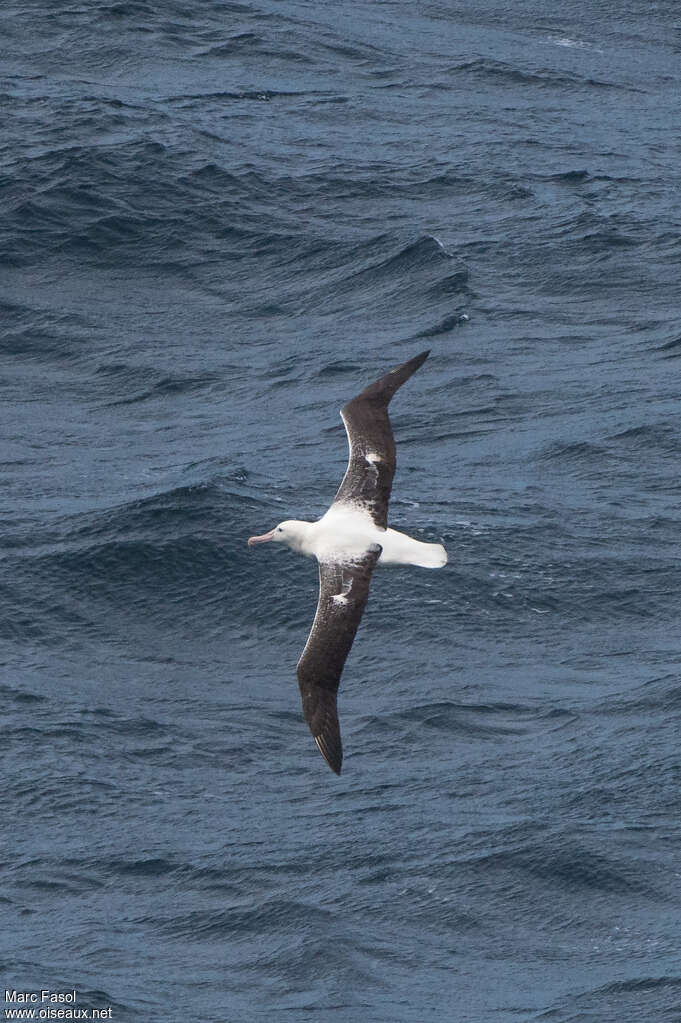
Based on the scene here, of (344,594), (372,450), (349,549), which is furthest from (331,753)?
(372,450)

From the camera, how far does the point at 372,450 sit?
17.8 m

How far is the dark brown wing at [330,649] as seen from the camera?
1506 cm

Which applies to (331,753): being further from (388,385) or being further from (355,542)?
(388,385)

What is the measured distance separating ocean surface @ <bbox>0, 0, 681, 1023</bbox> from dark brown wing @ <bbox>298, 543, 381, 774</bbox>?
399 cm

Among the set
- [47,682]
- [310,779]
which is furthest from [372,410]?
[47,682]

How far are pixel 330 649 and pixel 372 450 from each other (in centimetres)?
282

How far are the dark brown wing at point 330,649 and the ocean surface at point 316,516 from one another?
157 inches

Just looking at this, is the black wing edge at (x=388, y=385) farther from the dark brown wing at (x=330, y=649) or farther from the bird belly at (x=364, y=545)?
the dark brown wing at (x=330, y=649)

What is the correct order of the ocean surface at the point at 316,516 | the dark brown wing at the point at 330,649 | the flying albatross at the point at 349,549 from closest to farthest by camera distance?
the dark brown wing at the point at 330,649 < the flying albatross at the point at 349,549 < the ocean surface at the point at 316,516

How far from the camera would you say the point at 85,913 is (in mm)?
19734

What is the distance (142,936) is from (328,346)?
11.8 metres

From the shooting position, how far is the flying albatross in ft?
50.2

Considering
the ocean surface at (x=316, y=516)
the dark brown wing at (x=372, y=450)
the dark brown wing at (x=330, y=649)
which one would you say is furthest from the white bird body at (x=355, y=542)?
the ocean surface at (x=316, y=516)

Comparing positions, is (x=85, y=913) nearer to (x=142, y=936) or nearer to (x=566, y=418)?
(x=142, y=936)
